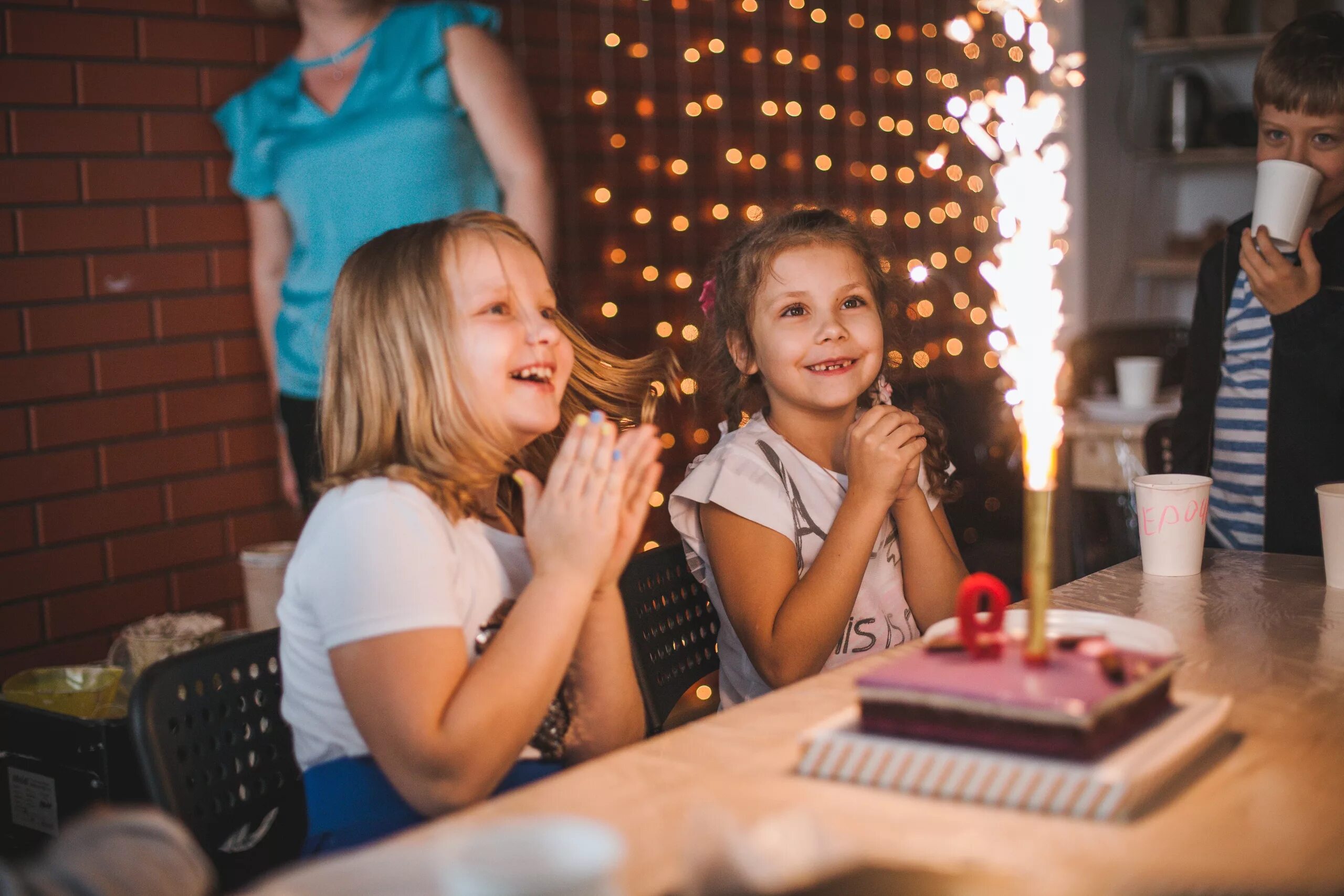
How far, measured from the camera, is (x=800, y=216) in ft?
6.61

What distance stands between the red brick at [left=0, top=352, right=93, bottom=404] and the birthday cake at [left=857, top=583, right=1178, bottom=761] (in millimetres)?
2155

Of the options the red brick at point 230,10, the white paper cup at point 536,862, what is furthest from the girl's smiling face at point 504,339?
the red brick at point 230,10

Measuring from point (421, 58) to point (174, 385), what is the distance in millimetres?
928

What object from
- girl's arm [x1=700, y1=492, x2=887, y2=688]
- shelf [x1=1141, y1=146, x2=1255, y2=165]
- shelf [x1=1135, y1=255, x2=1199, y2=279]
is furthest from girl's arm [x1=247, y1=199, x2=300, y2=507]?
shelf [x1=1141, y1=146, x2=1255, y2=165]

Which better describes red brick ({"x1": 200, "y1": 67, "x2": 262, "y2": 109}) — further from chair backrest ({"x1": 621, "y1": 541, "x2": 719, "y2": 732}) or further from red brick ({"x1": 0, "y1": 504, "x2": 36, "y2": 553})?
chair backrest ({"x1": 621, "y1": 541, "x2": 719, "y2": 732})

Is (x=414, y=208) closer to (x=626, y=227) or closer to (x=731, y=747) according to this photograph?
(x=626, y=227)

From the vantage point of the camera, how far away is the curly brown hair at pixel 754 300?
198 centimetres

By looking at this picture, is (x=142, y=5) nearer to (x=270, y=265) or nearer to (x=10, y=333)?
(x=270, y=265)

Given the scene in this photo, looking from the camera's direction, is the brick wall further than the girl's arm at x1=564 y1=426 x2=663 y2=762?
Yes

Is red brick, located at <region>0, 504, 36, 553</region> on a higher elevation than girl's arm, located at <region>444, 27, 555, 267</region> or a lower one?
lower

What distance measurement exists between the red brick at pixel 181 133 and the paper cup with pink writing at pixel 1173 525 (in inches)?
83.4

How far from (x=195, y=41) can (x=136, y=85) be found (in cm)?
17

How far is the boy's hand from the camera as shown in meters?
2.09

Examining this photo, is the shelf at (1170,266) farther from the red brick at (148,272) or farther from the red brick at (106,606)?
the red brick at (106,606)
